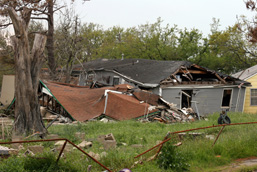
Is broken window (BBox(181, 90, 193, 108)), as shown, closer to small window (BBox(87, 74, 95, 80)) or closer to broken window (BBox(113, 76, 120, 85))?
broken window (BBox(113, 76, 120, 85))

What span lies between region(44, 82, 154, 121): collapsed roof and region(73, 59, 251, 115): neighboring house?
11.2ft

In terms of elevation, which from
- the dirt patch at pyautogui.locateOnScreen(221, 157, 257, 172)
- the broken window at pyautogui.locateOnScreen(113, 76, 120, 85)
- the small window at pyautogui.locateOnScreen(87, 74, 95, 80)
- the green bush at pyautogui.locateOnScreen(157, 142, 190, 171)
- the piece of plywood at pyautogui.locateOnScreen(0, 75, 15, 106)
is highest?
the green bush at pyautogui.locateOnScreen(157, 142, 190, 171)

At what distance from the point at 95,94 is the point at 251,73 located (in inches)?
577

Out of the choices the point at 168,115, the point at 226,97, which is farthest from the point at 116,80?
the point at 226,97

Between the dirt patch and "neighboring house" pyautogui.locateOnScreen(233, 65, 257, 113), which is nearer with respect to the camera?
the dirt patch

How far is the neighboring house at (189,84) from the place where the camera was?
21641mm

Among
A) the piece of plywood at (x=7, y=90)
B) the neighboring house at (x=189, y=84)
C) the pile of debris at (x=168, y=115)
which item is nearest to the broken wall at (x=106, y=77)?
the neighboring house at (x=189, y=84)

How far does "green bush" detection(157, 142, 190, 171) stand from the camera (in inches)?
272

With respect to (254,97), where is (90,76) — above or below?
above

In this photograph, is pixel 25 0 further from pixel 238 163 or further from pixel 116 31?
pixel 116 31

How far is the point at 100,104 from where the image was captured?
18.2 m

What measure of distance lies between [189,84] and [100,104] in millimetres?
7734

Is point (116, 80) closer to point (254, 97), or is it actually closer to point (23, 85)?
point (254, 97)

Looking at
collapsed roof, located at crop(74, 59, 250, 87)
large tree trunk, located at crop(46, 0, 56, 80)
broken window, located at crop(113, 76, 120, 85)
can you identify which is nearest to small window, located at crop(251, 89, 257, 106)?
collapsed roof, located at crop(74, 59, 250, 87)
